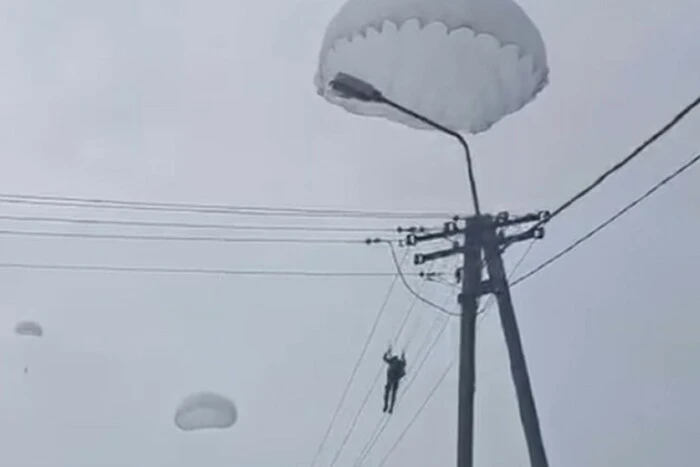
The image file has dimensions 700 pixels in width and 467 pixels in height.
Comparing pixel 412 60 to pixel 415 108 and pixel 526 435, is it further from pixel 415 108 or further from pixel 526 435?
pixel 526 435

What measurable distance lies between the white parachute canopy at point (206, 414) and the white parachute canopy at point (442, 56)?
4.32m

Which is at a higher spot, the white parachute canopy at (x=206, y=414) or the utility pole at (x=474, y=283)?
the white parachute canopy at (x=206, y=414)

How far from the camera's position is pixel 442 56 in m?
9.49

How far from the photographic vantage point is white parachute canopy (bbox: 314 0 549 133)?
9180 mm

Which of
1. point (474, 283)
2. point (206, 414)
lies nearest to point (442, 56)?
point (474, 283)

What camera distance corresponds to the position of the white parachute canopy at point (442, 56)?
9.18 m

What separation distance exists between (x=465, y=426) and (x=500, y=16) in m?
3.41

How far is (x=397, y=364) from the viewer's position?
12.5 m

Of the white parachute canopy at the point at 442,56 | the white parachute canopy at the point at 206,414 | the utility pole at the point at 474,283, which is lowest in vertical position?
the utility pole at the point at 474,283

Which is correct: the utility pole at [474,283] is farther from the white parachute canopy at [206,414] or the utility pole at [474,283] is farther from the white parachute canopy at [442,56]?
the white parachute canopy at [206,414]

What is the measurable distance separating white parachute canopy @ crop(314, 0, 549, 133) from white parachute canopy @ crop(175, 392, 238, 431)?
4.32 m

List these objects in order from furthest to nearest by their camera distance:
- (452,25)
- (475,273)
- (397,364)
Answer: (397,364)
(475,273)
(452,25)

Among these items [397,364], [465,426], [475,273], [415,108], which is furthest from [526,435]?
[397,364]

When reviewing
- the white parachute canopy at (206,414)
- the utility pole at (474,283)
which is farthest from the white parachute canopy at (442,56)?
the white parachute canopy at (206,414)
